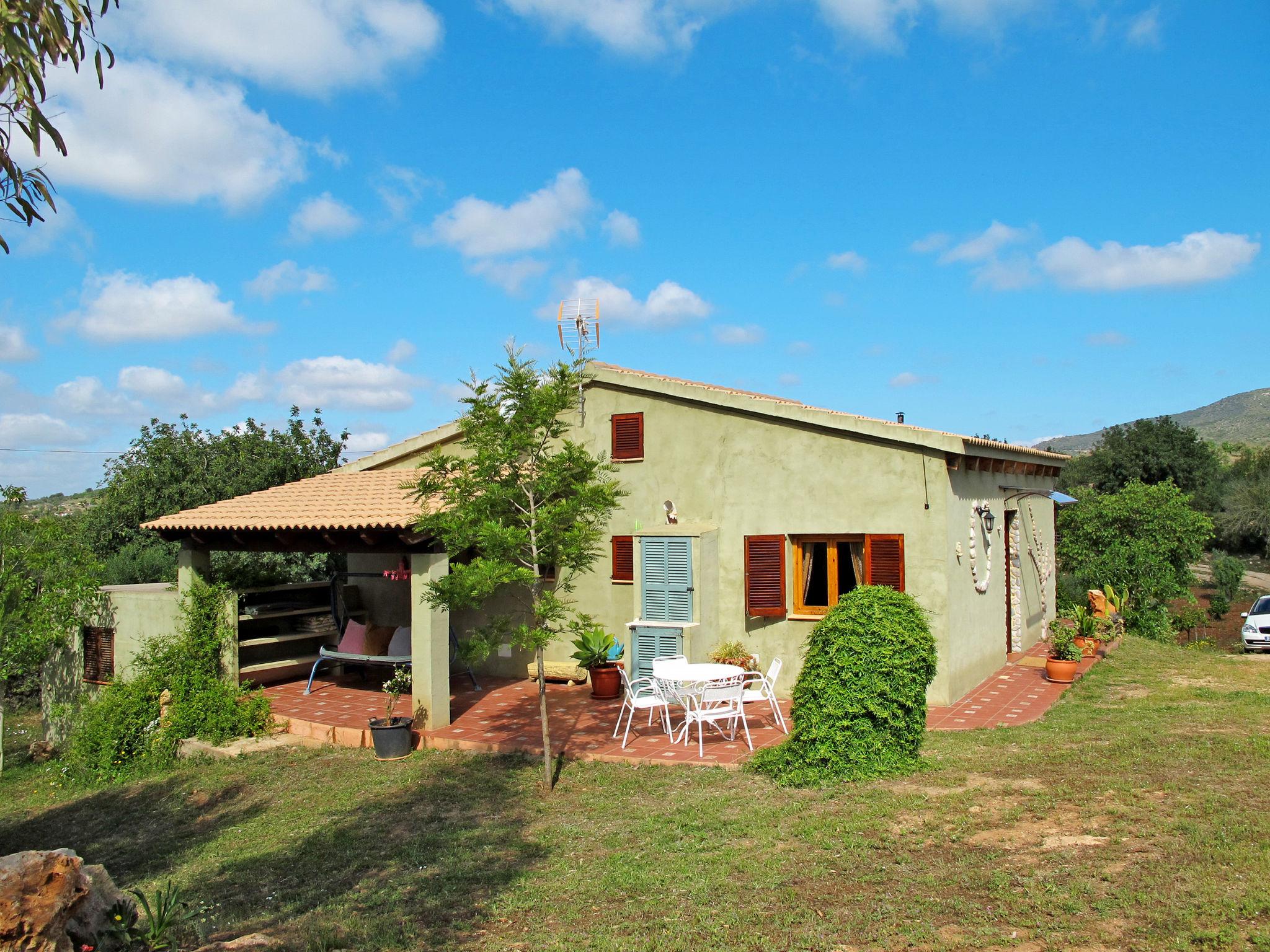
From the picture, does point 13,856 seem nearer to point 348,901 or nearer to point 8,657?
point 348,901

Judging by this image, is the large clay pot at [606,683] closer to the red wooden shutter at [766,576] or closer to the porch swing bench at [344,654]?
the porch swing bench at [344,654]

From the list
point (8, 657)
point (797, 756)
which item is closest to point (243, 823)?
point (797, 756)

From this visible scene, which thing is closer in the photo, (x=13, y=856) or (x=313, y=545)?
(x=13, y=856)

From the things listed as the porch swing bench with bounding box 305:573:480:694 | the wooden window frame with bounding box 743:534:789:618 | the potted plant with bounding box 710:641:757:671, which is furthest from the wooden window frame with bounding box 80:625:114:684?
the wooden window frame with bounding box 743:534:789:618

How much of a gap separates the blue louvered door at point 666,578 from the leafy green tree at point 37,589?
8.67 metres

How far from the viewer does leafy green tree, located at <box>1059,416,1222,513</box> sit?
45.4m

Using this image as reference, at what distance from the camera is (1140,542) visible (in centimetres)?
1922

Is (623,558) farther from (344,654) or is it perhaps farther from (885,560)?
(344,654)

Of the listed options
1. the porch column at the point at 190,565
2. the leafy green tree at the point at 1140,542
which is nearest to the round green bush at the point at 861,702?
the porch column at the point at 190,565

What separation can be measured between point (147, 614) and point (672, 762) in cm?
881

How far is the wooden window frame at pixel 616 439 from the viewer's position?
13.6 meters

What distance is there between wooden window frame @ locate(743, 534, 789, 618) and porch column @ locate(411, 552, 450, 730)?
13.4 feet

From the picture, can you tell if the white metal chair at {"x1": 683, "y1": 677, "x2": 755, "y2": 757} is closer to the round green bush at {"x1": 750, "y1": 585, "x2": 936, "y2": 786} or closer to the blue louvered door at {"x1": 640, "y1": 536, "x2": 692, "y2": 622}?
the round green bush at {"x1": 750, "y1": 585, "x2": 936, "y2": 786}

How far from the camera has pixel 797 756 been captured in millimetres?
8266
